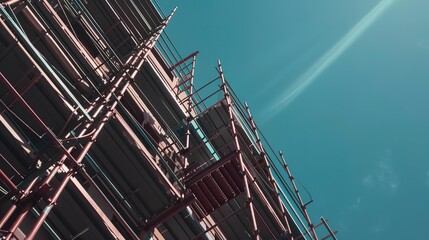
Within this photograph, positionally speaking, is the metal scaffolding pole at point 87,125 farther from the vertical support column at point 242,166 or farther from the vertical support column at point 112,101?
the vertical support column at point 242,166

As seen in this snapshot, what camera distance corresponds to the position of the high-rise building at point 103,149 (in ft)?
23.8

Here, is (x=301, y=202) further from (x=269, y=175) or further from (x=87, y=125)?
(x=87, y=125)

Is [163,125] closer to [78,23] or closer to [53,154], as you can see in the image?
[78,23]

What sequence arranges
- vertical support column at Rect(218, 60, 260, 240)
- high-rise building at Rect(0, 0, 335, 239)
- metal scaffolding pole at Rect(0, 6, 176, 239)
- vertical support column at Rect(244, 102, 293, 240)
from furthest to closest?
vertical support column at Rect(244, 102, 293, 240) → vertical support column at Rect(218, 60, 260, 240) → high-rise building at Rect(0, 0, 335, 239) → metal scaffolding pole at Rect(0, 6, 176, 239)

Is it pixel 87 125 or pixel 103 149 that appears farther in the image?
pixel 103 149

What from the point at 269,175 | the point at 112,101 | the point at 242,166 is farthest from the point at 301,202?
the point at 112,101

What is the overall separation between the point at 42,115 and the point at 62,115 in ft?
1.24

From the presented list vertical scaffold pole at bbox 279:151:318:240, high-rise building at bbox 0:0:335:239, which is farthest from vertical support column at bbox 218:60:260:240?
vertical scaffold pole at bbox 279:151:318:240

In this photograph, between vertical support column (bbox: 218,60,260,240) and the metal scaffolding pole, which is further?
vertical support column (bbox: 218,60,260,240)

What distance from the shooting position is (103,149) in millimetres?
9711

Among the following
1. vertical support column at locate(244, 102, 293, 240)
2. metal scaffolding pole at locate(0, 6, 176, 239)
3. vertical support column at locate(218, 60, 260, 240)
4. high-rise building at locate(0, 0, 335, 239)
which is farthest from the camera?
vertical support column at locate(244, 102, 293, 240)

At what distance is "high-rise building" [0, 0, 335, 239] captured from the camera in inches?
286

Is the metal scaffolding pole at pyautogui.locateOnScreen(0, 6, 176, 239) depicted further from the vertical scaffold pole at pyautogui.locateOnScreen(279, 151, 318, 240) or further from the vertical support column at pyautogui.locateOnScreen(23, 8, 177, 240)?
the vertical scaffold pole at pyautogui.locateOnScreen(279, 151, 318, 240)

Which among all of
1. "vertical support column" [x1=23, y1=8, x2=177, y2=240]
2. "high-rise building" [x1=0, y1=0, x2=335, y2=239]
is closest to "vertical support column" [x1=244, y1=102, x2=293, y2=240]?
"high-rise building" [x1=0, y1=0, x2=335, y2=239]
